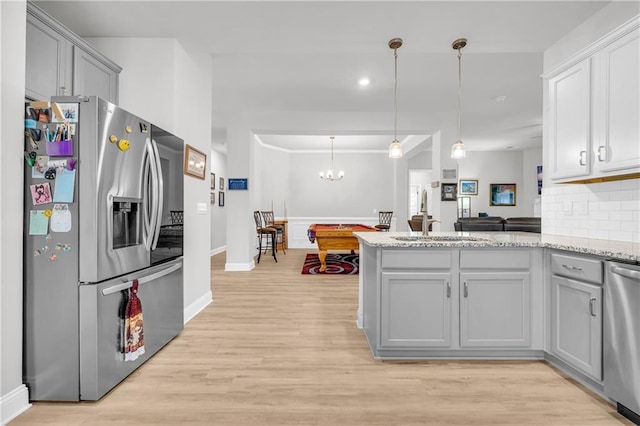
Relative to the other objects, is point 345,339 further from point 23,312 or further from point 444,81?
point 444,81

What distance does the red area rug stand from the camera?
5641 millimetres

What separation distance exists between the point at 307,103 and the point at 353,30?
8.77ft

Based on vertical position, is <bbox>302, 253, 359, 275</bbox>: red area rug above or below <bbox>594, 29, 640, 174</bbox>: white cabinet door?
below

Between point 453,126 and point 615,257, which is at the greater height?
point 453,126

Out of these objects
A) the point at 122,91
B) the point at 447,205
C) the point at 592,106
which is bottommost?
the point at 447,205

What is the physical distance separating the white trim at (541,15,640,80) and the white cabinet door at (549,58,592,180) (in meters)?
0.03

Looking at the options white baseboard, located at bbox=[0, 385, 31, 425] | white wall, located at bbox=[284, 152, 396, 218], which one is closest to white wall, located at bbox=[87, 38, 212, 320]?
white baseboard, located at bbox=[0, 385, 31, 425]

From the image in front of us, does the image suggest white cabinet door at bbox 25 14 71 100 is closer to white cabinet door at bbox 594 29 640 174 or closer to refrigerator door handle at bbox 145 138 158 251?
refrigerator door handle at bbox 145 138 158 251

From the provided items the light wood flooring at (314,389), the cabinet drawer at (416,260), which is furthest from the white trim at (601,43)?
the light wood flooring at (314,389)

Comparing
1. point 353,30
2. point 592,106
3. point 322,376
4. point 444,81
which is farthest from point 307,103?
point 322,376

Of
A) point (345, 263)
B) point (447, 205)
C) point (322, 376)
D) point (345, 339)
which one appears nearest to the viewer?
point (322, 376)

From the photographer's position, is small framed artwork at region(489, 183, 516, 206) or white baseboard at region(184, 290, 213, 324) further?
small framed artwork at region(489, 183, 516, 206)

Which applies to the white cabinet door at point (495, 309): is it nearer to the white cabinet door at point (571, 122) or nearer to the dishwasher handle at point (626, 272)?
the dishwasher handle at point (626, 272)

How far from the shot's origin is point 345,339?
9.11 ft
